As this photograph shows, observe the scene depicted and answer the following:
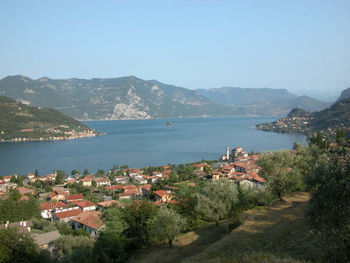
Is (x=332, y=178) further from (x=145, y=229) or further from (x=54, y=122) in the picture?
(x=54, y=122)

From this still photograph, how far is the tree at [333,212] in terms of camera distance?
6234 millimetres

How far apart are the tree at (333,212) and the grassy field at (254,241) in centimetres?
53

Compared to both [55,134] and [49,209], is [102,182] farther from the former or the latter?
[55,134]

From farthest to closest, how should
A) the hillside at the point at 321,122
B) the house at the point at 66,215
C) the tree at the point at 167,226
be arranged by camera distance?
the hillside at the point at 321,122, the house at the point at 66,215, the tree at the point at 167,226

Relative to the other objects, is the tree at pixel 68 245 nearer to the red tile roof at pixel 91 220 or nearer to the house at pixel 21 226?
the house at pixel 21 226

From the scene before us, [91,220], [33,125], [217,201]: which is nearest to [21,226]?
[91,220]

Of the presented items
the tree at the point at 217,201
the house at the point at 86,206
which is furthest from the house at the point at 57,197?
the tree at the point at 217,201

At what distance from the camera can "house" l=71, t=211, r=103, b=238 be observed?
19.3 meters

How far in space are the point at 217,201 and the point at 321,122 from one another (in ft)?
306

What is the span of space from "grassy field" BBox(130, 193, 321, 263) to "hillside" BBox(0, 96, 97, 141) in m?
104

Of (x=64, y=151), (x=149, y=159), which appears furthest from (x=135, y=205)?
(x=64, y=151)

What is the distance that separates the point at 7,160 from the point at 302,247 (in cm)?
7296

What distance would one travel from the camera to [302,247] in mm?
8016

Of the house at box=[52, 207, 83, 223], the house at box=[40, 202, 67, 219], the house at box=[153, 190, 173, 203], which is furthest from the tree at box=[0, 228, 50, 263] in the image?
the house at box=[40, 202, 67, 219]
